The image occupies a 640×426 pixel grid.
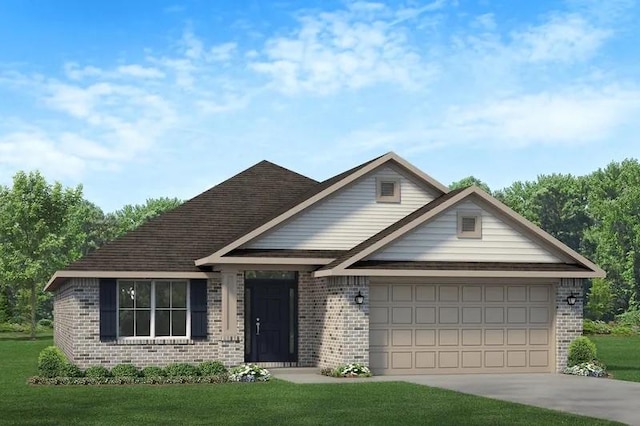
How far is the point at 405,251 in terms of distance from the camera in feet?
84.8

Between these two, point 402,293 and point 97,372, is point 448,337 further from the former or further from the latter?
point 97,372

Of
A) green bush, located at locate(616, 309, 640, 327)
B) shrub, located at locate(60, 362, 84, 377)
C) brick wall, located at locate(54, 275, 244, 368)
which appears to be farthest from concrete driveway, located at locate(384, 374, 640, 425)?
green bush, located at locate(616, 309, 640, 327)

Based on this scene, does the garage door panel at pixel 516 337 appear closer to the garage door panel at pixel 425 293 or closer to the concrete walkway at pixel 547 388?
the concrete walkway at pixel 547 388

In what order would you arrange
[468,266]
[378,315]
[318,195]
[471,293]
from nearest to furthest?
[378,315] < [468,266] < [471,293] < [318,195]

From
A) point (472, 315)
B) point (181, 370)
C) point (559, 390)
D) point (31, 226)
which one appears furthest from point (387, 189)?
point (31, 226)

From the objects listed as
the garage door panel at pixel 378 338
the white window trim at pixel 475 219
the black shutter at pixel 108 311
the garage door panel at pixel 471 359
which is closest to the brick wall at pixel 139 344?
the black shutter at pixel 108 311

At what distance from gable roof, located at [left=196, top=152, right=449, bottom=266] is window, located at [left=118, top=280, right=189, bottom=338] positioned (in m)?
1.38

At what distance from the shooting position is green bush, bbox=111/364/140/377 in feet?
81.4

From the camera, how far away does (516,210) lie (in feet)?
308

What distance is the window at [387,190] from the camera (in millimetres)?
28125

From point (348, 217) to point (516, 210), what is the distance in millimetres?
68578

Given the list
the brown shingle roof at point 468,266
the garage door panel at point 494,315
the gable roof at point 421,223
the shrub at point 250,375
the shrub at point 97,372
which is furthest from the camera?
the garage door panel at point 494,315

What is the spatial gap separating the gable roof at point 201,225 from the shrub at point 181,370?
8.90 feet

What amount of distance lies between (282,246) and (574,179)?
8093 cm
